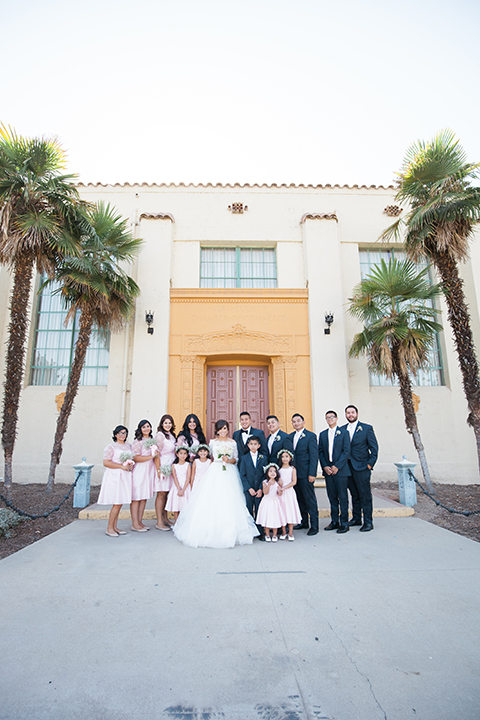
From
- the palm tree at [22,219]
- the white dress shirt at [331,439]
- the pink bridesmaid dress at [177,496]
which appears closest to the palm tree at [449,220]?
the white dress shirt at [331,439]

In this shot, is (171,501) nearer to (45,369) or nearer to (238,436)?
(238,436)

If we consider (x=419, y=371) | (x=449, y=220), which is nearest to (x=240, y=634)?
(x=449, y=220)

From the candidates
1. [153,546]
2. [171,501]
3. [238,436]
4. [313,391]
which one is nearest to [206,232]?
[313,391]

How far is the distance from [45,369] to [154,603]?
29.4 ft

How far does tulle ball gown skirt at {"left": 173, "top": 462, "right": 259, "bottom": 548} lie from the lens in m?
5.33

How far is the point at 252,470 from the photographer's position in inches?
230

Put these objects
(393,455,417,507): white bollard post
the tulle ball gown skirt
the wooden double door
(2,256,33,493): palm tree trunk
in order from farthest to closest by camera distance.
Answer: the wooden double door < (393,455,417,507): white bollard post < (2,256,33,493): palm tree trunk < the tulle ball gown skirt

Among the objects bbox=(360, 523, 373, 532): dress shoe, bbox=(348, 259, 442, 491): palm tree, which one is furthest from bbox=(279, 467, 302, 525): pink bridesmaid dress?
bbox=(348, 259, 442, 491): palm tree

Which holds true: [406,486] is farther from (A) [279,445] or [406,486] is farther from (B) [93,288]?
(B) [93,288]

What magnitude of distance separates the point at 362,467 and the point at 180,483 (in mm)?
3029

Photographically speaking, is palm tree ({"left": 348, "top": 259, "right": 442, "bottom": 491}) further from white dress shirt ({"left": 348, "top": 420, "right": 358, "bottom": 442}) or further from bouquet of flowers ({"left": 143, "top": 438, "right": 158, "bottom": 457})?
bouquet of flowers ({"left": 143, "top": 438, "right": 158, "bottom": 457})

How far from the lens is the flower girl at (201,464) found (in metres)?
6.18

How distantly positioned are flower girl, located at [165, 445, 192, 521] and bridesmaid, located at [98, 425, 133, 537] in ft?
2.22

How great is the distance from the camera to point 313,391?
10062mm
